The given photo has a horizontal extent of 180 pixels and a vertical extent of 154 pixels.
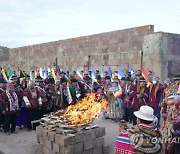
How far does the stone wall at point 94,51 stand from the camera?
12.8 meters

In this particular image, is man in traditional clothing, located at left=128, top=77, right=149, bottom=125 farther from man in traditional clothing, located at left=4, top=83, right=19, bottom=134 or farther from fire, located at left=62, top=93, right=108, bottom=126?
man in traditional clothing, located at left=4, top=83, right=19, bottom=134

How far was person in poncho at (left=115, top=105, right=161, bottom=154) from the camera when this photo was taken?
10.4ft

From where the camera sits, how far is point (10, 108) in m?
7.83

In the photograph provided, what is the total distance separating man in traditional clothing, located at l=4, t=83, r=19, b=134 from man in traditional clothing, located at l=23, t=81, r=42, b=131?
0.37 m

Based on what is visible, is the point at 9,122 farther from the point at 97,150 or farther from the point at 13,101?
the point at 97,150

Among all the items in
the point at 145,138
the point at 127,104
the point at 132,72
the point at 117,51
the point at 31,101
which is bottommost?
the point at 127,104

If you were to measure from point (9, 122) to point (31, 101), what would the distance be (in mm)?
904

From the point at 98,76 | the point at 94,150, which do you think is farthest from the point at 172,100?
the point at 98,76

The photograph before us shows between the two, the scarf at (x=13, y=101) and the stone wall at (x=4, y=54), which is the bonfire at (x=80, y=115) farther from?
the stone wall at (x=4, y=54)

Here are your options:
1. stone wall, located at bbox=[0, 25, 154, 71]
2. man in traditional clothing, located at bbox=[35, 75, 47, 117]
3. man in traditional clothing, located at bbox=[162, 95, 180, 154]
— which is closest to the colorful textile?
man in traditional clothing, located at bbox=[162, 95, 180, 154]

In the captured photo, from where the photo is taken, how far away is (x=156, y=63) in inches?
442

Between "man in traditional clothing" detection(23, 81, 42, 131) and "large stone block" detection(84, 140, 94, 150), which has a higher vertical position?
"man in traditional clothing" detection(23, 81, 42, 131)

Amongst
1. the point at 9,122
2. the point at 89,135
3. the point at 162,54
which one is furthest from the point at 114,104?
the point at 89,135

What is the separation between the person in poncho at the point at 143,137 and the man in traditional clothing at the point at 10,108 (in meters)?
5.19
